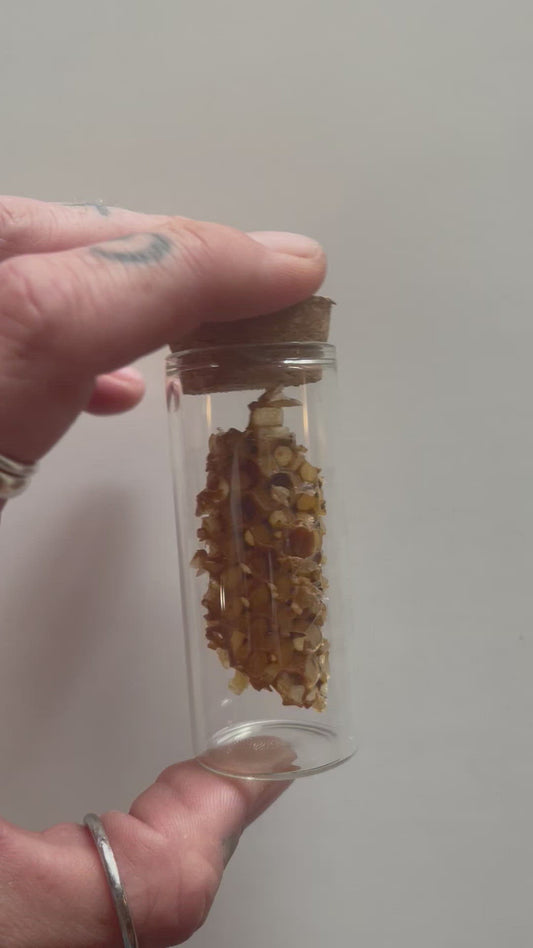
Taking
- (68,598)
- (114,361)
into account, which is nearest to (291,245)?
(114,361)

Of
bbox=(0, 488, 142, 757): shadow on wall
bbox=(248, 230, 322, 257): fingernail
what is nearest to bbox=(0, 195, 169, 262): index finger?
bbox=(248, 230, 322, 257): fingernail

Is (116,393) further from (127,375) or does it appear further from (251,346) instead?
(251,346)

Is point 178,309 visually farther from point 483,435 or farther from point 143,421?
point 483,435

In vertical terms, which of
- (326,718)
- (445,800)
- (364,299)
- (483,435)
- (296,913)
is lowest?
(296,913)

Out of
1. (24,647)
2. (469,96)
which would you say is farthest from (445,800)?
(469,96)

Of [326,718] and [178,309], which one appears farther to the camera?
[326,718]

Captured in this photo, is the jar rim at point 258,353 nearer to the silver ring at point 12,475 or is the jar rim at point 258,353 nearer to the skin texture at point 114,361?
the skin texture at point 114,361
